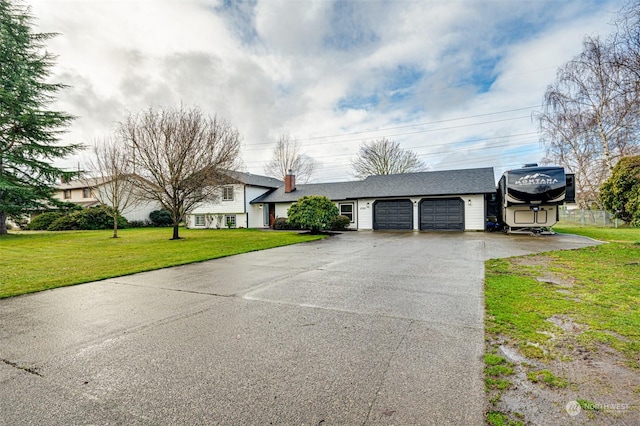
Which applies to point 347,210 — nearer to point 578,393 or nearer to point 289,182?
point 289,182

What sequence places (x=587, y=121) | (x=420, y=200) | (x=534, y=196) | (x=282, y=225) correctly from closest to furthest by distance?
(x=534, y=196) < (x=587, y=121) < (x=420, y=200) < (x=282, y=225)

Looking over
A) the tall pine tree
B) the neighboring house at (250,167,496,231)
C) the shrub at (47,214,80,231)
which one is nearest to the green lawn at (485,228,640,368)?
the neighboring house at (250,167,496,231)

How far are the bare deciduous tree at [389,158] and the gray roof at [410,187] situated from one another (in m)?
8.82

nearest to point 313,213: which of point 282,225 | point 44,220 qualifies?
point 282,225

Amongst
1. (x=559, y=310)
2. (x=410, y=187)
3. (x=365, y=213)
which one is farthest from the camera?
(x=365, y=213)

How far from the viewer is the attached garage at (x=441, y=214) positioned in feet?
63.6

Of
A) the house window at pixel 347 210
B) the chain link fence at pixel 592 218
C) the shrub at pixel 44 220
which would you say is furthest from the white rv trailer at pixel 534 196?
the shrub at pixel 44 220

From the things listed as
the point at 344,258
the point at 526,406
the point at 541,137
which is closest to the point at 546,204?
the point at 541,137

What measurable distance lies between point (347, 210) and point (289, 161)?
1765cm

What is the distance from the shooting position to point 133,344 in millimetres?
3248

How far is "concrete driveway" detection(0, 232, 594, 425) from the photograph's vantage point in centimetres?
208

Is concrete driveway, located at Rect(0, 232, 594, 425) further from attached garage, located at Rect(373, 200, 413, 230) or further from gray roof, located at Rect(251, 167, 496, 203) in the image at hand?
attached garage, located at Rect(373, 200, 413, 230)

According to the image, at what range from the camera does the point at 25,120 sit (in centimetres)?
1912

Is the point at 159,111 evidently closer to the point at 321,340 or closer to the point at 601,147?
the point at 321,340
